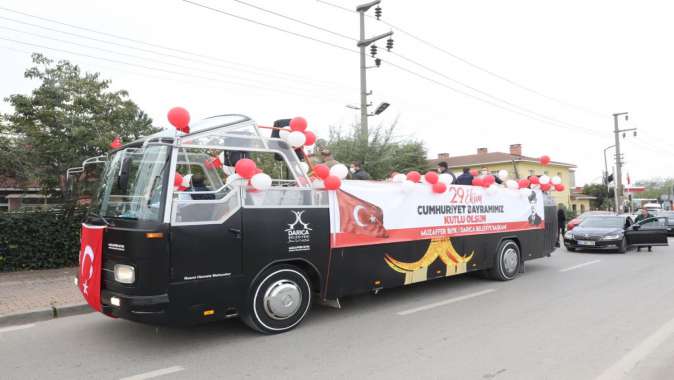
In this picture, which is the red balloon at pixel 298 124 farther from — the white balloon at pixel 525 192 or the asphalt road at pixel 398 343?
the white balloon at pixel 525 192

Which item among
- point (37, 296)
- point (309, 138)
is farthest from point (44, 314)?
point (309, 138)

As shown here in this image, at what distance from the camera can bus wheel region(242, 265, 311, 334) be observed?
5566 millimetres

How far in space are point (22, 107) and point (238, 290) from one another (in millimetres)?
8916

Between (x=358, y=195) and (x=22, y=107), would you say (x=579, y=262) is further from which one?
(x=22, y=107)

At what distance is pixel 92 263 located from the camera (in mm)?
5305

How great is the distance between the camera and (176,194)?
16.7ft

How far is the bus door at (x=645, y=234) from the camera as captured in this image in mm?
15078

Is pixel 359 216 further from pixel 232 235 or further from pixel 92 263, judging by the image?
pixel 92 263

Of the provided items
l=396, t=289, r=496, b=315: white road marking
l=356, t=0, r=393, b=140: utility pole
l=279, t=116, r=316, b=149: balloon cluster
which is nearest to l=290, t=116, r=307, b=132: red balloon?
l=279, t=116, r=316, b=149: balloon cluster

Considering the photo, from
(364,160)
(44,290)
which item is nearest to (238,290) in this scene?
(44,290)

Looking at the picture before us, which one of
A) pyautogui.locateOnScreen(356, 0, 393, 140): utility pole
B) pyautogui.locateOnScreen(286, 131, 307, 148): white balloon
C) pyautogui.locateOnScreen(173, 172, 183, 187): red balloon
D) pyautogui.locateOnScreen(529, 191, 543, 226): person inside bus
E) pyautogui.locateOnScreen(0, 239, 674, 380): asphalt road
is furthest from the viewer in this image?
pyautogui.locateOnScreen(356, 0, 393, 140): utility pole

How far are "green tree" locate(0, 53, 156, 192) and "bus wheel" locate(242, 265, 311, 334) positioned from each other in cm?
689

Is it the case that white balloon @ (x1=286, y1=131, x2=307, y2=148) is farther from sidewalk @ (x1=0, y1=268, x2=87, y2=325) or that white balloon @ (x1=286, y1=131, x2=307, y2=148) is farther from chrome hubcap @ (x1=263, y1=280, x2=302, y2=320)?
sidewalk @ (x1=0, y1=268, x2=87, y2=325)

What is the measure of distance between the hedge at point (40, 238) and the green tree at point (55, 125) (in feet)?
3.56
